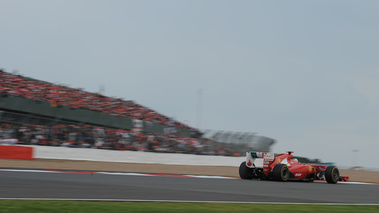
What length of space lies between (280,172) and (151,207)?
870 cm

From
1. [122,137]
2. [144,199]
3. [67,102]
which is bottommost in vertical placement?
[144,199]

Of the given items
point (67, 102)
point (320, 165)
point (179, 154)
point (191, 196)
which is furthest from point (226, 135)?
point (191, 196)

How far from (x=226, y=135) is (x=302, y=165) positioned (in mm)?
10861

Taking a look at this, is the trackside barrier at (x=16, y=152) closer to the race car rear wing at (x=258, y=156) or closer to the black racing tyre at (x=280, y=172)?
the race car rear wing at (x=258, y=156)

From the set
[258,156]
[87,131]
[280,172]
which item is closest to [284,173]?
[280,172]

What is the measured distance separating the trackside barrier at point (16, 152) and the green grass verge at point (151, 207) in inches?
549

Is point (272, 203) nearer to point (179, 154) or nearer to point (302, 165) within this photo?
point (302, 165)

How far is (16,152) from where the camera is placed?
19.7 m

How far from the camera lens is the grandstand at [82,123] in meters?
20.9

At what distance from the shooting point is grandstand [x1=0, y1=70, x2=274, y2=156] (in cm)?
2092

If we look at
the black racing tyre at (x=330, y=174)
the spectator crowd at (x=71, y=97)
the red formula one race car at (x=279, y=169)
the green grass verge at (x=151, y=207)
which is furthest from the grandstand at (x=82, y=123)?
the green grass verge at (x=151, y=207)

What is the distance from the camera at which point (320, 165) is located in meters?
15.9

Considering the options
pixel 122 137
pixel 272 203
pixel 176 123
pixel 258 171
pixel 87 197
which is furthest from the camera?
pixel 176 123

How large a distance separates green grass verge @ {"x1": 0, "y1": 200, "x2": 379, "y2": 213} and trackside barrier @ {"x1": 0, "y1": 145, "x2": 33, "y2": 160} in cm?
1394
